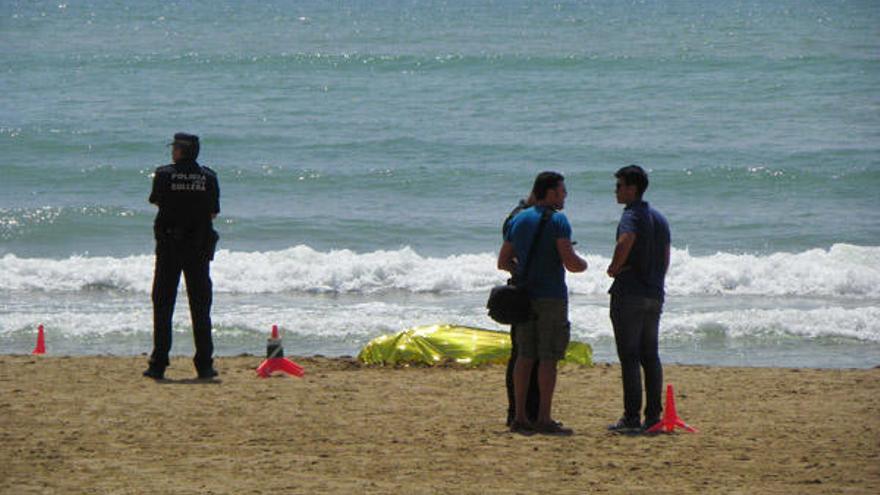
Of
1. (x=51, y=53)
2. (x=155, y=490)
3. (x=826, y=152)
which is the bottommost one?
(x=155, y=490)

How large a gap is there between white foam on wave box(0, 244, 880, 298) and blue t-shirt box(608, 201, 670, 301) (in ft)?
26.8

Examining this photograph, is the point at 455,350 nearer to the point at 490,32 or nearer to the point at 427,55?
the point at 427,55

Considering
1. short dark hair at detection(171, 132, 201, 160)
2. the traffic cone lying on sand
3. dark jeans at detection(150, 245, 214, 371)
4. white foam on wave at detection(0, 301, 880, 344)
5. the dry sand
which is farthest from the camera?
white foam on wave at detection(0, 301, 880, 344)

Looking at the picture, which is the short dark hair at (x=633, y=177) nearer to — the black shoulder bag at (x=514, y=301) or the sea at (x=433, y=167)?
the black shoulder bag at (x=514, y=301)

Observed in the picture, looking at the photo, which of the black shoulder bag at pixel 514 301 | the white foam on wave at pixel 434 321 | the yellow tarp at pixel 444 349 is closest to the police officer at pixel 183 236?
the yellow tarp at pixel 444 349

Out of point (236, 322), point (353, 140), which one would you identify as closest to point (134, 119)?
point (353, 140)

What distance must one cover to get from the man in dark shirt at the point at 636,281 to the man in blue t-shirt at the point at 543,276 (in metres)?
0.26

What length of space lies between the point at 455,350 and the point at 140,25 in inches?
1639

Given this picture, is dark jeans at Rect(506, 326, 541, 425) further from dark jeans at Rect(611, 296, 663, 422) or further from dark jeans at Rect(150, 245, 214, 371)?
dark jeans at Rect(150, 245, 214, 371)

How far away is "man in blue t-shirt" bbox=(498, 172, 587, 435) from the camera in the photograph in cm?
821

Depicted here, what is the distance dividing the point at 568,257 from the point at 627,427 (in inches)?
42.8

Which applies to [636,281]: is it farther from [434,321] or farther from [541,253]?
[434,321]

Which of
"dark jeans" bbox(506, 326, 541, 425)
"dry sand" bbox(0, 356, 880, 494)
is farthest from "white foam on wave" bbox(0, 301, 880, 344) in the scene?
"dark jeans" bbox(506, 326, 541, 425)

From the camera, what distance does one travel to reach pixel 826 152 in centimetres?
2652
